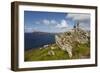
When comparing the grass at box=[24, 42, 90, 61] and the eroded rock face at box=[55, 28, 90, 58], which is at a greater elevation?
the eroded rock face at box=[55, 28, 90, 58]

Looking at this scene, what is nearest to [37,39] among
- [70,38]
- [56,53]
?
[56,53]

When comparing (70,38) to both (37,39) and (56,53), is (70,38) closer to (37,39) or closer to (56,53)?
(56,53)

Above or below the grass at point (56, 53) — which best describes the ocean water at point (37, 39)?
above

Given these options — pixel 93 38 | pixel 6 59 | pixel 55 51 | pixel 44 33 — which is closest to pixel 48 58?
pixel 55 51

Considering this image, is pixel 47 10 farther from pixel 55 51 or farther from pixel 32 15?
pixel 55 51

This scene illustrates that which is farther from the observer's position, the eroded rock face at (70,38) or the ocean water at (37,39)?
the eroded rock face at (70,38)
